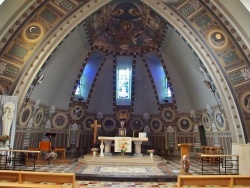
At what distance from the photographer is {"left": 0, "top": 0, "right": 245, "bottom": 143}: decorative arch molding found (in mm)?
10562

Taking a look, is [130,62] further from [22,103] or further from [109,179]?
[109,179]

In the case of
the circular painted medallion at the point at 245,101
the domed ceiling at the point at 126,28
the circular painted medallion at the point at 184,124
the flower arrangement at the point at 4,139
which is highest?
the domed ceiling at the point at 126,28

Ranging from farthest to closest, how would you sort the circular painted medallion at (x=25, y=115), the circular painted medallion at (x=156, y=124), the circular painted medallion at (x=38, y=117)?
the circular painted medallion at (x=156, y=124)
the circular painted medallion at (x=38, y=117)
the circular painted medallion at (x=25, y=115)

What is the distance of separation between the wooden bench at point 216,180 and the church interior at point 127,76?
4048 millimetres

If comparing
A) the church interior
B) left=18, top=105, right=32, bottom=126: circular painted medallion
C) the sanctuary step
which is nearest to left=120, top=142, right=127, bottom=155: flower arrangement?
the sanctuary step

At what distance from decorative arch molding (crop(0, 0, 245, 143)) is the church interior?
0.04 metres

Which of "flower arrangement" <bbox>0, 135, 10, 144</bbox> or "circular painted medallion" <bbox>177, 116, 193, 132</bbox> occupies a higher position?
"circular painted medallion" <bbox>177, 116, 193, 132</bbox>

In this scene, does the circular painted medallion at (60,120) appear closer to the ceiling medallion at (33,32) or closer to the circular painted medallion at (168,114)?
the ceiling medallion at (33,32)

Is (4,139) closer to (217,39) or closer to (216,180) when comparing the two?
(216,180)

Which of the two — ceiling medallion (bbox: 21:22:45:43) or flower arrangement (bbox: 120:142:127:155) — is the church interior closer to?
ceiling medallion (bbox: 21:22:45:43)

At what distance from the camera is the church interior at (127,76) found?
32.3 feet

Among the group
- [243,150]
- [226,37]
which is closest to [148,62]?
[226,37]

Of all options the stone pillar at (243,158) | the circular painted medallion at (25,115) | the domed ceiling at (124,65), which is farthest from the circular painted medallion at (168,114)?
the circular painted medallion at (25,115)

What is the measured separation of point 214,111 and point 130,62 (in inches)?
285
